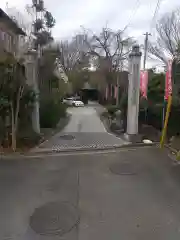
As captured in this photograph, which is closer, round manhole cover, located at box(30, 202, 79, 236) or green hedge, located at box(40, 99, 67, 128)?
round manhole cover, located at box(30, 202, 79, 236)

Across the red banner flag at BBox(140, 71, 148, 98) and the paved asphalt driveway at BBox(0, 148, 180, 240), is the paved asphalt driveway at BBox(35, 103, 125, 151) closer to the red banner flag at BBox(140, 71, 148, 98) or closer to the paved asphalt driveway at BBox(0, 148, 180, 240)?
the paved asphalt driveway at BBox(0, 148, 180, 240)

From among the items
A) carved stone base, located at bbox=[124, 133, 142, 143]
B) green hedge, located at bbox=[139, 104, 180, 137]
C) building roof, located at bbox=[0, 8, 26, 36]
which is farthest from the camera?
building roof, located at bbox=[0, 8, 26, 36]

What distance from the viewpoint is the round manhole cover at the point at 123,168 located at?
21.4 feet

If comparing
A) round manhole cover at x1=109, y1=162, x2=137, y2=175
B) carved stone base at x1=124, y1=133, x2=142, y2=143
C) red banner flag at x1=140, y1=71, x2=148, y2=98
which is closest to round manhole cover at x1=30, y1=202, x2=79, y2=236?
round manhole cover at x1=109, y1=162, x2=137, y2=175

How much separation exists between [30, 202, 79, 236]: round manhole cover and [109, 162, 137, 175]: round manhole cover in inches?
88.4

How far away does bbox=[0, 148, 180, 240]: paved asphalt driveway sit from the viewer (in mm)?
3830

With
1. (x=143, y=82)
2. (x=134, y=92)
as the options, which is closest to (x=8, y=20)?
(x=143, y=82)

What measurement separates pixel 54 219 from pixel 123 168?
3143 millimetres

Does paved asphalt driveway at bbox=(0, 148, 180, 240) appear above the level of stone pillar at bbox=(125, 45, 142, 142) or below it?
below

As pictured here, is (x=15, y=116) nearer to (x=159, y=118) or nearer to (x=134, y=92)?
(x=134, y=92)

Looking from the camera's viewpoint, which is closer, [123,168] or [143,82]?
[123,168]

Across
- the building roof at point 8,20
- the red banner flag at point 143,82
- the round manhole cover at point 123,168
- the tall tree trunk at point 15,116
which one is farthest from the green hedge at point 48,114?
the building roof at point 8,20

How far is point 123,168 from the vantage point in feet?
22.5

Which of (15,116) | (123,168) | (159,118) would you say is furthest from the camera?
(159,118)
